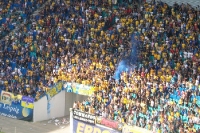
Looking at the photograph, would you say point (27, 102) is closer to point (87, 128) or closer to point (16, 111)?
point (16, 111)

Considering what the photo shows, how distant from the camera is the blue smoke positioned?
33.8 meters

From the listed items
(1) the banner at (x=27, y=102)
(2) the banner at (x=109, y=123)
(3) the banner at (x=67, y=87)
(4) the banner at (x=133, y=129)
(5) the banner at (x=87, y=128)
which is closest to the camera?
(4) the banner at (x=133, y=129)

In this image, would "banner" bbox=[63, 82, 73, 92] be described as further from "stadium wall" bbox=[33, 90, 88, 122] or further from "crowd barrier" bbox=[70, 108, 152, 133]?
"crowd barrier" bbox=[70, 108, 152, 133]

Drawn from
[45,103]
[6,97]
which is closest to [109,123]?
[45,103]

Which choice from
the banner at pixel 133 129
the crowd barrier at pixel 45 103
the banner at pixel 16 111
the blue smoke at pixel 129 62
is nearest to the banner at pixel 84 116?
the banner at pixel 133 129

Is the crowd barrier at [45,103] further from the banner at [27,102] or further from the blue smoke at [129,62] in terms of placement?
the blue smoke at [129,62]

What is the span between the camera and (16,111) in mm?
36500

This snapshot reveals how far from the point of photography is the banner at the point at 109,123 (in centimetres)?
2880

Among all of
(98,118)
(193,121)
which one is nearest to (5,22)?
(98,118)

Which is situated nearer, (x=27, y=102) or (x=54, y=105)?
(x=27, y=102)

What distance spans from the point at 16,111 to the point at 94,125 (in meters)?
8.53

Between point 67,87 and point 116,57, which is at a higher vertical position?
point 116,57

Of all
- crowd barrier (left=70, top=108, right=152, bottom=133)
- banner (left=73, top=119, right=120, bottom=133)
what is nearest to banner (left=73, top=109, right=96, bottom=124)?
crowd barrier (left=70, top=108, right=152, bottom=133)

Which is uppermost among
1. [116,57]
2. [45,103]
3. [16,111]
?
[116,57]
